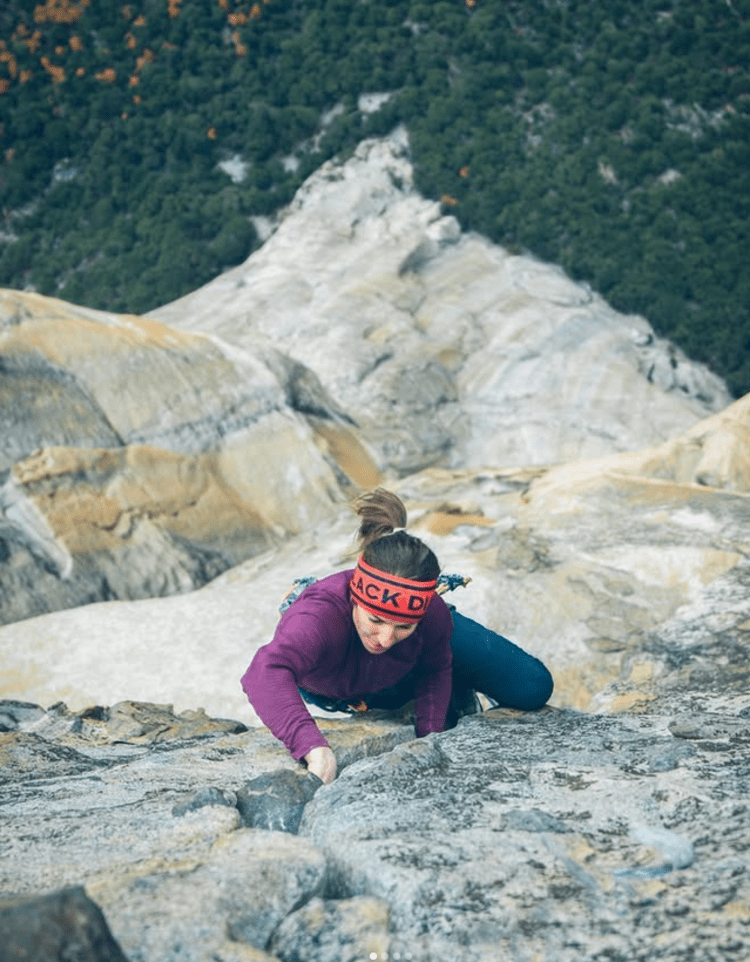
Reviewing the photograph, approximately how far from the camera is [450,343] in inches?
691

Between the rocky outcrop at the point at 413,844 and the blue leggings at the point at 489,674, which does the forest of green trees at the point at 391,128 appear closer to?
the blue leggings at the point at 489,674

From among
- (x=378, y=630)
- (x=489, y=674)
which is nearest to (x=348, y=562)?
(x=489, y=674)

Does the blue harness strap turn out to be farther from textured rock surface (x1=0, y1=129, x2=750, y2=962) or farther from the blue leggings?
textured rock surface (x1=0, y1=129, x2=750, y2=962)

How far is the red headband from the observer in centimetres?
409

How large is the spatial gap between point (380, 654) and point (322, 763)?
0.68 meters

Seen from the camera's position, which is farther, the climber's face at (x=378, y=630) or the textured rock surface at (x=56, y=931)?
the climber's face at (x=378, y=630)

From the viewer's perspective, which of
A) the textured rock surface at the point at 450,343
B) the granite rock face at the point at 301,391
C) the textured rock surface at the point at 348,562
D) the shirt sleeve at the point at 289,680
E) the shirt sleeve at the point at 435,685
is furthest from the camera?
the textured rock surface at the point at 450,343

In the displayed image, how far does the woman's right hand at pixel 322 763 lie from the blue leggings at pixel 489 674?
98 cm

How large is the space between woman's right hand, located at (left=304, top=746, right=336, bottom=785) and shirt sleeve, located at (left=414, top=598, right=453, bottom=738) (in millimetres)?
820

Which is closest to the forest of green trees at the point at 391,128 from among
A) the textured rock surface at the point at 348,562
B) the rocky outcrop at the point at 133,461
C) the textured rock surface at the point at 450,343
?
the textured rock surface at the point at 348,562

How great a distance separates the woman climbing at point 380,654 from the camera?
4090 millimetres

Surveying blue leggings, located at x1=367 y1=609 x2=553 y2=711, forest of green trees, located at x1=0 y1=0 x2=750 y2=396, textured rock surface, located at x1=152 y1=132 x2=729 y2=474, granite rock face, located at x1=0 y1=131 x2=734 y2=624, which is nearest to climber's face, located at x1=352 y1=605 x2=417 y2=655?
blue leggings, located at x1=367 y1=609 x2=553 y2=711

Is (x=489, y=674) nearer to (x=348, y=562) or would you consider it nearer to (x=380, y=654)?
(x=380, y=654)

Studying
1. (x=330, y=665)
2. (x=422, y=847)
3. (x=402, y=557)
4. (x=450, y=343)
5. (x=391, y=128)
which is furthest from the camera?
(x=391, y=128)
